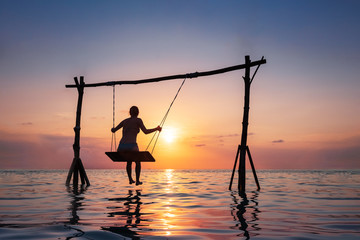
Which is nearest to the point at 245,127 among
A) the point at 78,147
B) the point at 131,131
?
the point at 131,131

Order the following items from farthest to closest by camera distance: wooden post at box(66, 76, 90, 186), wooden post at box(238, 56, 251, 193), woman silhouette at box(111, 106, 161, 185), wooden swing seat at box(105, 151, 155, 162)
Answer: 1. wooden post at box(66, 76, 90, 186)
2. woman silhouette at box(111, 106, 161, 185)
3. wooden post at box(238, 56, 251, 193)
4. wooden swing seat at box(105, 151, 155, 162)

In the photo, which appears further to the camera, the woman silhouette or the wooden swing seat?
the woman silhouette

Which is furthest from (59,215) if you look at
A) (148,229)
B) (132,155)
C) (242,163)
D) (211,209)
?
(242,163)

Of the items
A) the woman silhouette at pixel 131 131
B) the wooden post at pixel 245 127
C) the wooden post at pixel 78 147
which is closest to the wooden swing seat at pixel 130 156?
the woman silhouette at pixel 131 131

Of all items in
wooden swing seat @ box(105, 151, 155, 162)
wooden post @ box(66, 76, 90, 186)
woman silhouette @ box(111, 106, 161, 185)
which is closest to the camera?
wooden swing seat @ box(105, 151, 155, 162)

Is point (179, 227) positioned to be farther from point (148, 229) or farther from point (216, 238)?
point (216, 238)

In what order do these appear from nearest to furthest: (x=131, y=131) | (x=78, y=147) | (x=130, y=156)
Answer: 1. (x=130, y=156)
2. (x=131, y=131)
3. (x=78, y=147)

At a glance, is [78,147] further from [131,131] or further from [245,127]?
[245,127]

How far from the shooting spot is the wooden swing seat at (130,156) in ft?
39.0

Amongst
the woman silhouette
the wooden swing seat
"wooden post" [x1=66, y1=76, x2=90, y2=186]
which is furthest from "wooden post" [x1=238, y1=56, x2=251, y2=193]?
"wooden post" [x1=66, y1=76, x2=90, y2=186]

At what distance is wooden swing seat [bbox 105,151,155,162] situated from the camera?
11.9m

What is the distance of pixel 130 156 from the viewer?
481 inches

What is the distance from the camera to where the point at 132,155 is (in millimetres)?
12156

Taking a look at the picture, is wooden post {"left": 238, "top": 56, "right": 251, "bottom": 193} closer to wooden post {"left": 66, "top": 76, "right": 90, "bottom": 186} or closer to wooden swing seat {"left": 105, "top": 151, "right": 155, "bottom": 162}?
wooden swing seat {"left": 105, "top": 151, "right": 155, "bottom": 162}
